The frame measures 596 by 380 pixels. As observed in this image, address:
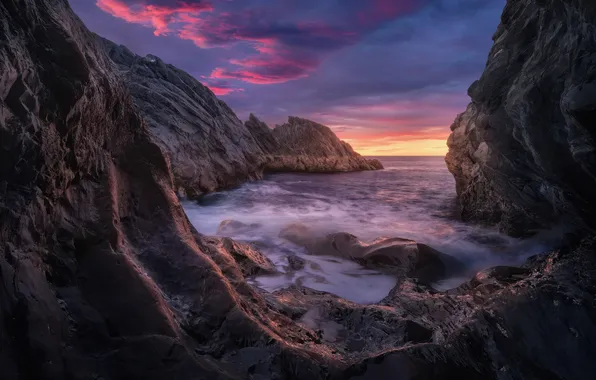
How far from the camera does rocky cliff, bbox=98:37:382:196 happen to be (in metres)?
18.5

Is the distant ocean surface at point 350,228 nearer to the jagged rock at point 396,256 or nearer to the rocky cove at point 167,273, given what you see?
the jagged rock at point 396,256

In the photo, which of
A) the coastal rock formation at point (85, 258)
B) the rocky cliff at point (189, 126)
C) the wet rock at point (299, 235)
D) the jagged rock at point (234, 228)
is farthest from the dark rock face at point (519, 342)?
the rocky cliff at point (189, 126)

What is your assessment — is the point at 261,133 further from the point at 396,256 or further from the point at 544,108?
the point at 544,108

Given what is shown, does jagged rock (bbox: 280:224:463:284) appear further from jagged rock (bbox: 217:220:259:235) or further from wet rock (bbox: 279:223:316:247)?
jagged rock (bbox: 217:220:259:235)

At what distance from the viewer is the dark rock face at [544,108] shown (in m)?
3.01

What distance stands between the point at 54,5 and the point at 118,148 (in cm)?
120

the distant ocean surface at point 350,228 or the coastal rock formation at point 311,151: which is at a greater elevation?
the coastal rock formation at point 311,151

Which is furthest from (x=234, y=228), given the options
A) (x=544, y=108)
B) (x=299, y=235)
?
(x=544, y=108)

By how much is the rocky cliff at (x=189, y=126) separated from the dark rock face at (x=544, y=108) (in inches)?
478

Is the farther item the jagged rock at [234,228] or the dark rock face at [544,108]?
the jagged rock at [234,228]

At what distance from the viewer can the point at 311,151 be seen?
49.8 m

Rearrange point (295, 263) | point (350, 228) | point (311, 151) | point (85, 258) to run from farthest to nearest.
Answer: point (311, 151) < point (350, 228) < point (295, 263) < point (85, 258)

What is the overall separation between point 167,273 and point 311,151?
47.5 m

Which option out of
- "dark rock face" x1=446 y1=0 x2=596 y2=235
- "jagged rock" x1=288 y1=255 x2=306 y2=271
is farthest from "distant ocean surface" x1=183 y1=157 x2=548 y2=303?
"dark rock face" x1=446 y1=0 x2=596 y2=235
